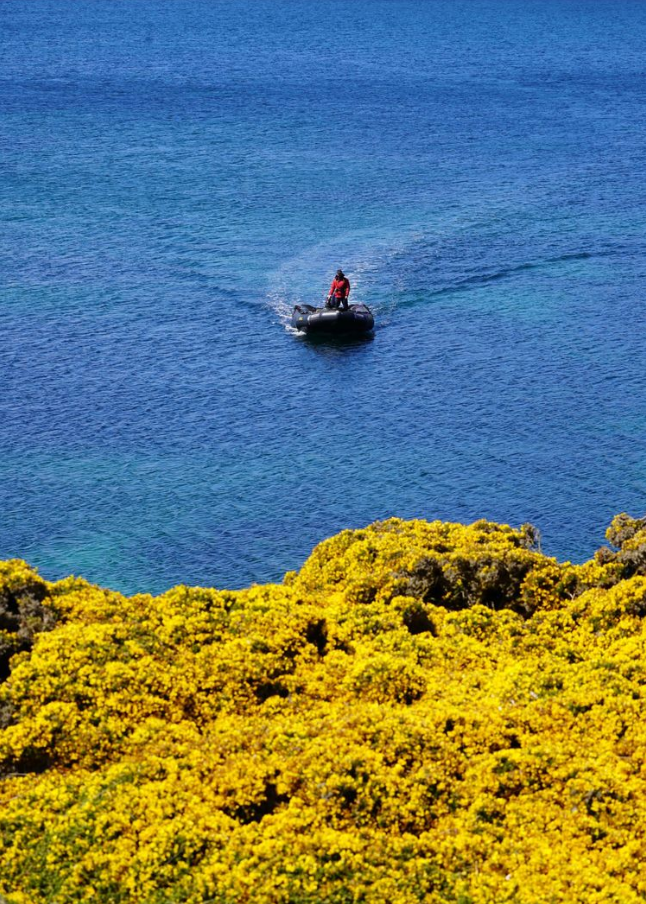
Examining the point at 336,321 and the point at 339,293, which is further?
the point at 339,293

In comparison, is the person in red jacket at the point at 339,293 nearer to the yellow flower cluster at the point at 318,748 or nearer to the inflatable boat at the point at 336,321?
the inflatable boat at the point at 336,321

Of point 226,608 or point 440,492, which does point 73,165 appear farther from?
point 226,608

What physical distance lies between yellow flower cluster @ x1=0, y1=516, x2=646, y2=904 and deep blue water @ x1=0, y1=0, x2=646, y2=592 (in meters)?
23.1

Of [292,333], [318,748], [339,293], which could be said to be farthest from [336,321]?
[318,748]

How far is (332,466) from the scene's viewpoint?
53.2 m

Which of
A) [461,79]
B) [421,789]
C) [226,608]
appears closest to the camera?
[421,789]

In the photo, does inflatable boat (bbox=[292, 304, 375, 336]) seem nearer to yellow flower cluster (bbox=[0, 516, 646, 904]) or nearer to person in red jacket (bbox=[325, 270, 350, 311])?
person in red jacket (bbox=[325, 270, 350, 311])

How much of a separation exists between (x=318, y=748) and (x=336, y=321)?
166 ft

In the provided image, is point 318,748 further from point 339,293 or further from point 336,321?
point 339,293

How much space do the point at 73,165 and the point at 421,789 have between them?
91685mm

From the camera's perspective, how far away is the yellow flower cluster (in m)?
15.7

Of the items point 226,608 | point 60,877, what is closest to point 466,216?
point 226,608

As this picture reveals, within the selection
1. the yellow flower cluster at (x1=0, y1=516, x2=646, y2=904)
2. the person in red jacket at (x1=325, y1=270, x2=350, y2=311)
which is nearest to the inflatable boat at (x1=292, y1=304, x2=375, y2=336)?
the person in red jacket at (x1=325, y1=270, x2=350, y2=311)

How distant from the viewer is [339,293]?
221 ft
